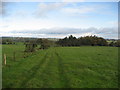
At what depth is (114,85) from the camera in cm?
1005

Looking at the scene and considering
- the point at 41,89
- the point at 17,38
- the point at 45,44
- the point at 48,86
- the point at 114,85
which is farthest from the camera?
the point at 17,38

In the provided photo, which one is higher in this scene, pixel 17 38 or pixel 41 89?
pixel 17 38

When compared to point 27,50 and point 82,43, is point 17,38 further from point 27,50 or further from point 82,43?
point 27,50

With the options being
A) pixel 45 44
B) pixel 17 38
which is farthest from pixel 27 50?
pixel 17 38

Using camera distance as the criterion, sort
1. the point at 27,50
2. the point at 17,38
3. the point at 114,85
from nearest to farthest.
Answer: the point at 114,85
the point at 27,50
the point at 17,38

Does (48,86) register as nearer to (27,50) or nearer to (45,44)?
(27,50)

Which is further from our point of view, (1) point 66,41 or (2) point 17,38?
(2) point 17,38

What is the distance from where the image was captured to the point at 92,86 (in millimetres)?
9648

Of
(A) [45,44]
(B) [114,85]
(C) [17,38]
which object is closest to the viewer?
(B) [114,85]

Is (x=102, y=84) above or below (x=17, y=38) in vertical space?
below

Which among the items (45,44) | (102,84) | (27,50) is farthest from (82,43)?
(102,84)

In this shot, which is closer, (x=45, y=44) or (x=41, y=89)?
(x=41, y=89)

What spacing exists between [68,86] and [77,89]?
2.53 ft

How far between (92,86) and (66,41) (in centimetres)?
9345
